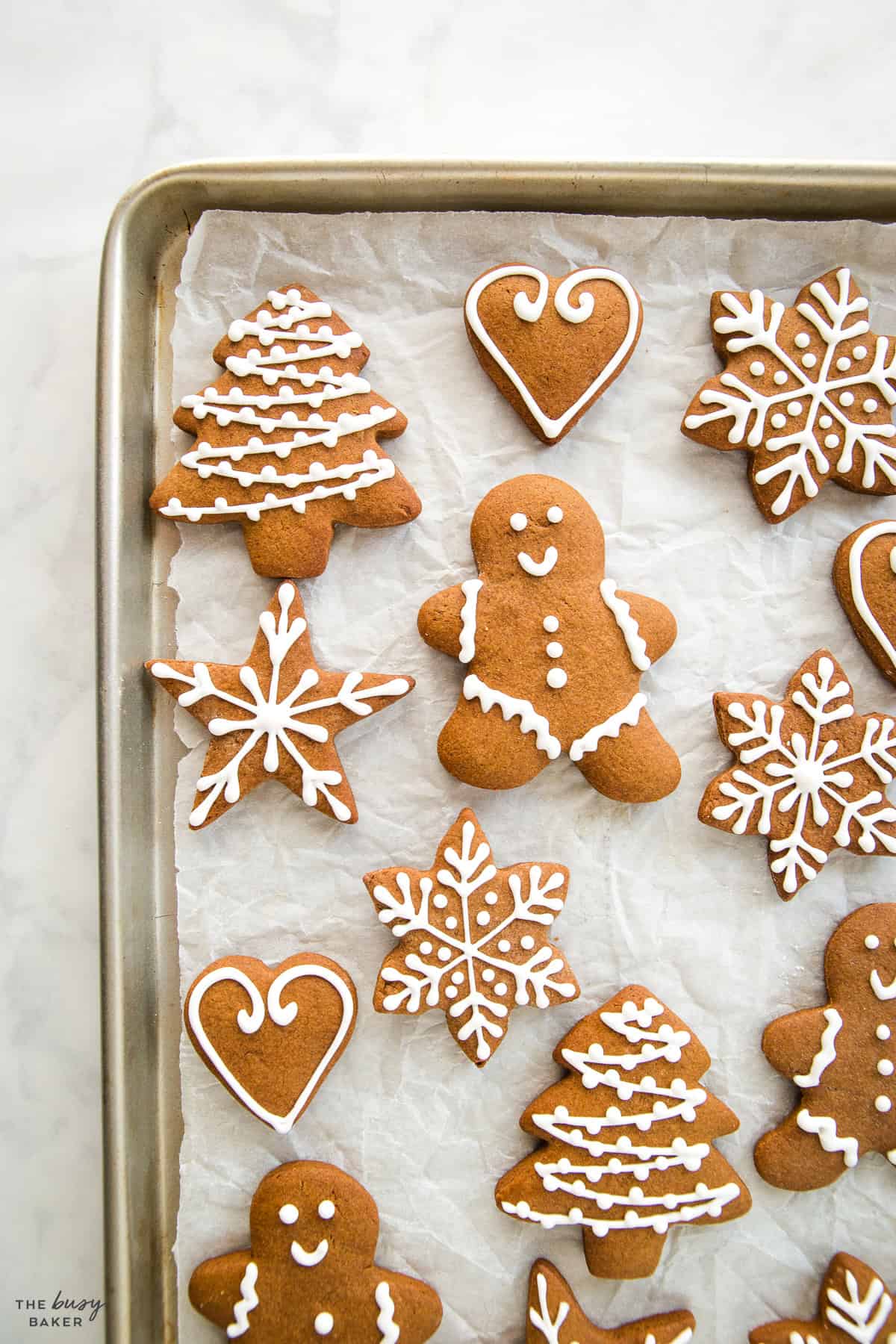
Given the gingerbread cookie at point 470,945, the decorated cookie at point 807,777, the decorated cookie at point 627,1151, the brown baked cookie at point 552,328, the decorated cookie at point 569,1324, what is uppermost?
the brown baked cookie at point 552,328

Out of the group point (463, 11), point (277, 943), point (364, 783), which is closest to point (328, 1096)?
point (277, 943)

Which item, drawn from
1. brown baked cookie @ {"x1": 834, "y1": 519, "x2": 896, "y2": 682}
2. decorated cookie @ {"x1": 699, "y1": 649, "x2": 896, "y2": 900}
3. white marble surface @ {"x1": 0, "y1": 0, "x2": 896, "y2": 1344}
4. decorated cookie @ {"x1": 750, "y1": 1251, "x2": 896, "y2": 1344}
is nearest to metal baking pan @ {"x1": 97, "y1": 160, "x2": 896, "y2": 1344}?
white marble surface @ {"x1": 0, "y1": 0, "x2": 896, "y2": 1344}

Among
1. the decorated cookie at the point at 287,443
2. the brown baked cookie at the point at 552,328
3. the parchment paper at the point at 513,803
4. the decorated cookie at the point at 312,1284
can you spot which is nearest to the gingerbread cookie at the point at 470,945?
the parchment paper at the point at 513,803

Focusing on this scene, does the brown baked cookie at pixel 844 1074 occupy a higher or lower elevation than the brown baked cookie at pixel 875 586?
lower

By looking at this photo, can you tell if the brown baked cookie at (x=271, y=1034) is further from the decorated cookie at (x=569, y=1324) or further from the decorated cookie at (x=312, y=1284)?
the decorated cookie at (x=569, y=1324)

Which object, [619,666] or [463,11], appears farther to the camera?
[463,11]

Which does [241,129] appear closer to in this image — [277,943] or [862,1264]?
[277,943]
